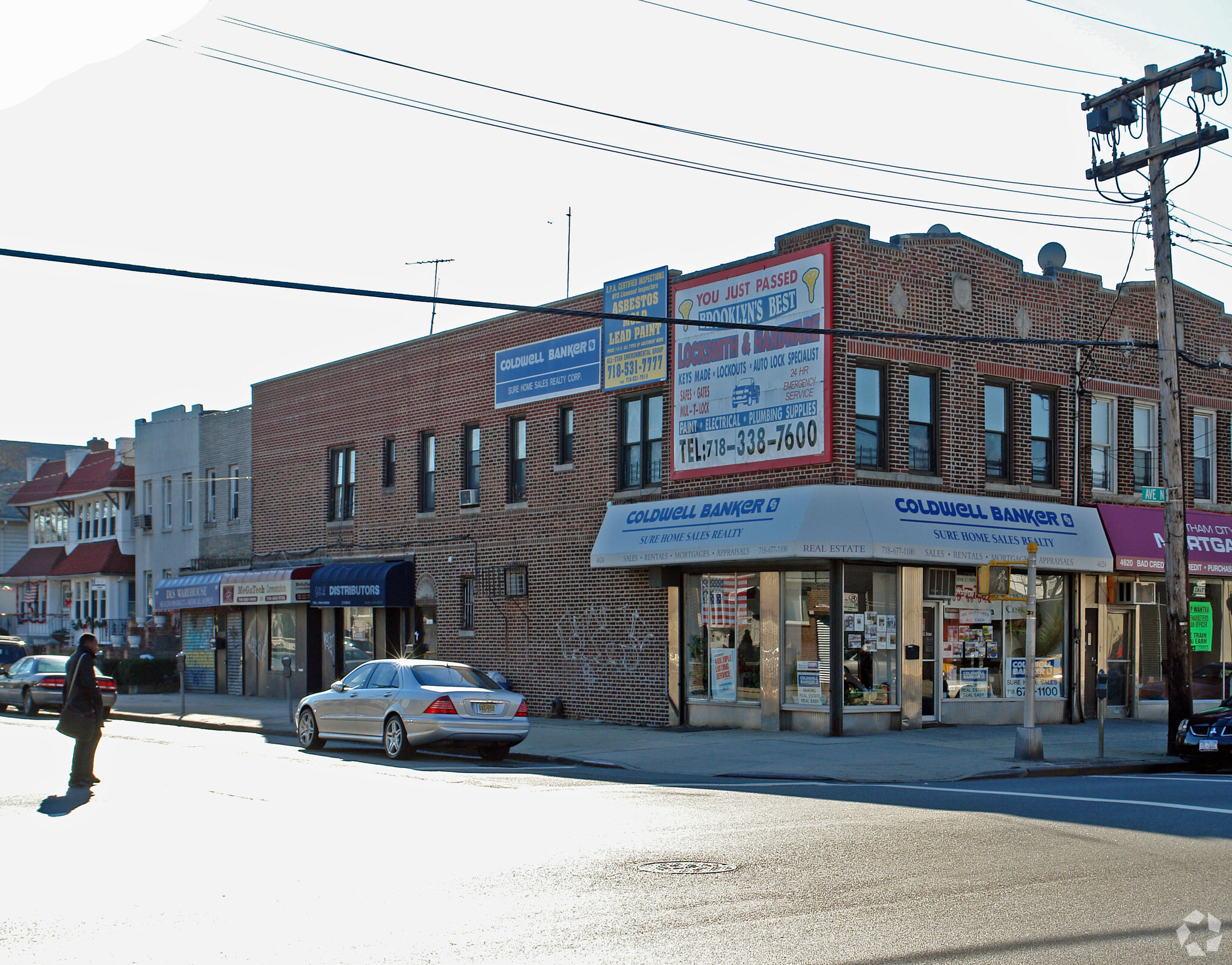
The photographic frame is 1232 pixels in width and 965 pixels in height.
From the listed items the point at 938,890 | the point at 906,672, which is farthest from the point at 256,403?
the point at 938,890

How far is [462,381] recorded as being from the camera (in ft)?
95.1

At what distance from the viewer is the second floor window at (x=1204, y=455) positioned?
2725 centimetres

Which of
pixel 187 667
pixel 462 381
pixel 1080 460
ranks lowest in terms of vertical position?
pixel 187 667

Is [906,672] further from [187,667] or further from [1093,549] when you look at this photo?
[187,667]

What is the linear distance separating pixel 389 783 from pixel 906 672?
33.0 ft

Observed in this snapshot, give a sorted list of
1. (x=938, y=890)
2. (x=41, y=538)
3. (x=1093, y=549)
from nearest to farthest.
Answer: (x=938, y=890)
(x=1093, y=549)
(x=41, y=538)

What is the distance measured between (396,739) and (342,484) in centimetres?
1502

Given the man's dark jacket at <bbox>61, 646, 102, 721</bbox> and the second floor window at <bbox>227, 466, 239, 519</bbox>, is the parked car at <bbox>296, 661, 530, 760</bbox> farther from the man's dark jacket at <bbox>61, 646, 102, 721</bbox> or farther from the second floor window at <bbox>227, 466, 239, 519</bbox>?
the second floor window at <bbox>227, 466, 239, 519</bbox>

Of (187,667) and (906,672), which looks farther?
(187,667)

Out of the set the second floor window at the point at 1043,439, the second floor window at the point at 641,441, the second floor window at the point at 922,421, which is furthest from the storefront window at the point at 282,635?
the second floor window at the point at 1043,439

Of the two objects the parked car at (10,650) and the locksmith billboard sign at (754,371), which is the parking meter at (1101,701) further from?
the parked car at (10,650)

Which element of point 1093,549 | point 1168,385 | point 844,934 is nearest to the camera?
point 844,934

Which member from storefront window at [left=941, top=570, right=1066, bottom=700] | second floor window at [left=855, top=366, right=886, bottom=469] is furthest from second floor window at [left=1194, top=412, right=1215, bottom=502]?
second floor window at [left=855, top=366, right=886, bottom=469]

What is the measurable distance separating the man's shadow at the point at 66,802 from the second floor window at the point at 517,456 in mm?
13925
